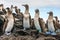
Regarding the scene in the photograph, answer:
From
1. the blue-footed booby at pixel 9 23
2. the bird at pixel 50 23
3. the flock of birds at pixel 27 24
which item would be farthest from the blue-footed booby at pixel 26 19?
the bird at pixel 50 23

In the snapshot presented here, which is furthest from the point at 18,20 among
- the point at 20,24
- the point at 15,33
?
the point at 15,33

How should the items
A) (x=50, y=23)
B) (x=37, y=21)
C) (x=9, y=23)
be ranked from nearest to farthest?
(x=9, y=23)
(x=50, y=23)
(x=37, y=21)

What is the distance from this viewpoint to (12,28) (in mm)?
21047

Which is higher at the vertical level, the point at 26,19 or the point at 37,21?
the point at 26,19

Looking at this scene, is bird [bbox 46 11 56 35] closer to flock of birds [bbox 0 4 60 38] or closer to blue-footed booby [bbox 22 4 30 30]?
flock of birds [bbox 0 4 60 38]

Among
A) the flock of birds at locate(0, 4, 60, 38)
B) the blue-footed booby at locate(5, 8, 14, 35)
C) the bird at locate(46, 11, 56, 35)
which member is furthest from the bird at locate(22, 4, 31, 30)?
the bird at locate(46, 11, 56, 35)

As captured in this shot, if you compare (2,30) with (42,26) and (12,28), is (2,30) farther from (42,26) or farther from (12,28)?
(42,26)

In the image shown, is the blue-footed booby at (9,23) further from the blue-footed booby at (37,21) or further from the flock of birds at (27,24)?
the blue-footed booby at (37,21)

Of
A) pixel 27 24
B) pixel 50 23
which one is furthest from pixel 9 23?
pixel 50 23

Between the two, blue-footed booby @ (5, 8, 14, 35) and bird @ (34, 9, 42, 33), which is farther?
bird @ (34, 9, 42, 33)

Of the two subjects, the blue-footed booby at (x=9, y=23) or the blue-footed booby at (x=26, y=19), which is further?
the blue-footed booby at (x=26, y=19)

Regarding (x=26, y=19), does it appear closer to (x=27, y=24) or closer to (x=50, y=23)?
(x=27, y=24)

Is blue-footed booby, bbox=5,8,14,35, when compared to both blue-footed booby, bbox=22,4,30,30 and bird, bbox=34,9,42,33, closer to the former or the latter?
blue-footed booby, bbox=22,4,30,30

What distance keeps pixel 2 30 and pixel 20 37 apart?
2175 millimetres
